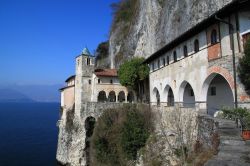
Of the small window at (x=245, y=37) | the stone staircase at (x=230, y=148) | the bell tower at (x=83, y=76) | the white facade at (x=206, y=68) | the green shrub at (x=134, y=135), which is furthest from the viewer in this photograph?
the bell tower at (x=83, y=76)

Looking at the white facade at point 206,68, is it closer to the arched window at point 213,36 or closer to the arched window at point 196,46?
the arched window at point 213,36

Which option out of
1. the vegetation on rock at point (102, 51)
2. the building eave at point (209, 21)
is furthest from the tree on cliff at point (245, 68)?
the vegetation on rock at point (102, 51)

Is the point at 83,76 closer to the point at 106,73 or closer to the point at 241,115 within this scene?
the point at 106,73

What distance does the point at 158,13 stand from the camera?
39.4 metres

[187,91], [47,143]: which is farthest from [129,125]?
[47,143]

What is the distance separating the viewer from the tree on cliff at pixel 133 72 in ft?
114

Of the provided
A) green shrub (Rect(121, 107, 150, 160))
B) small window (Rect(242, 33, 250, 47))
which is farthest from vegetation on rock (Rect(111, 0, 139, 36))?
small window (Rect(242, 33, 250, 47))

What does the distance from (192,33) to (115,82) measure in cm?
2694

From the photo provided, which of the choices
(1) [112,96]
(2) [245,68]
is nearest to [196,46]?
(2) [245,68]

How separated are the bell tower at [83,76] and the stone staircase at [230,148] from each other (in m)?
31.5

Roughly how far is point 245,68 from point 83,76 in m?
30.9

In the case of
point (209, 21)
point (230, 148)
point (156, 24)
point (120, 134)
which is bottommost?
point (120, 134)

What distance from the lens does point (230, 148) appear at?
7461 millimetres

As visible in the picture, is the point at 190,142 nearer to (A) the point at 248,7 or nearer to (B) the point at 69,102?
(A) the point at 248,7
